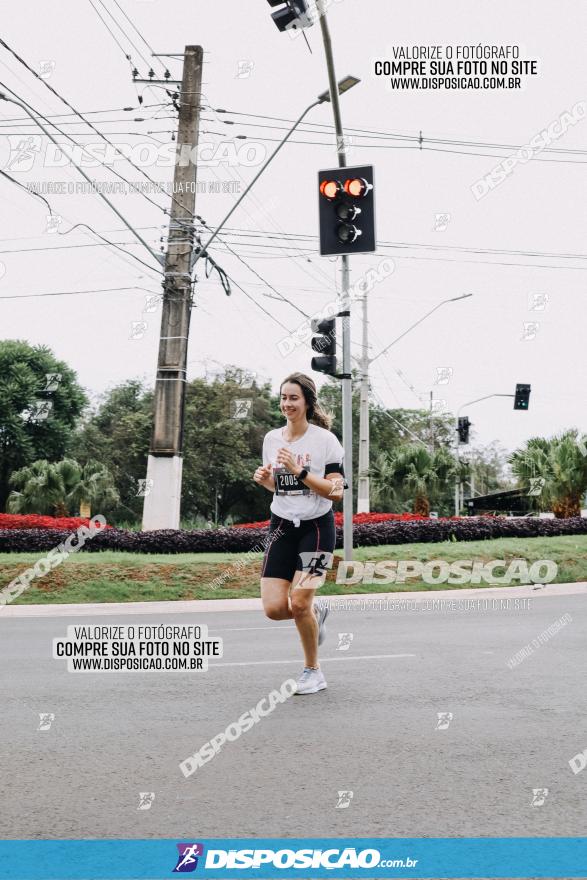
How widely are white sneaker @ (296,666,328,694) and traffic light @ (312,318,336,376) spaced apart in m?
6.57

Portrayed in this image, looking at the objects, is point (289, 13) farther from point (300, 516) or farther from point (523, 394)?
point (523, 394)

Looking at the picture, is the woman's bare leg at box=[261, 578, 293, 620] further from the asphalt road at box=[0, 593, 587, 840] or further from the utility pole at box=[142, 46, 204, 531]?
the utility pole at box=[142, 46, 204, 531]

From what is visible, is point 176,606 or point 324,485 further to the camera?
point 176,606

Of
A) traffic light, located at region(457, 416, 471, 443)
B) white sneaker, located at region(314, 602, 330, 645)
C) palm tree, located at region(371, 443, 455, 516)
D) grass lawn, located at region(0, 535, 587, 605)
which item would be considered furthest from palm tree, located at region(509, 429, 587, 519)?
white sneaker, located at region(314, 602, 330, 645)

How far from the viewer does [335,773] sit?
425 cm

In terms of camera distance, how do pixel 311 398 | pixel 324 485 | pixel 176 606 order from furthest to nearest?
pixel 176 606 → pixel 311 398 → pixel 324 485

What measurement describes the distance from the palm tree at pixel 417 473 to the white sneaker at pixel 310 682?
19.5m

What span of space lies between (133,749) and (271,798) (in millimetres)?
1074

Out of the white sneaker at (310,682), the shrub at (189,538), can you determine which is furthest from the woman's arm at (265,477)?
the shrub at (189,538)

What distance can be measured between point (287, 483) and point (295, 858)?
300cm

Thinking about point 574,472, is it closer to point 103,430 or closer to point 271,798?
point 271,798

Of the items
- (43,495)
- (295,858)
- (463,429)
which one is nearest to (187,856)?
(295,858)

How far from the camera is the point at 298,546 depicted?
6113mm

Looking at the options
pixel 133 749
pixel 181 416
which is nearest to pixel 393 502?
pixel 181 416
